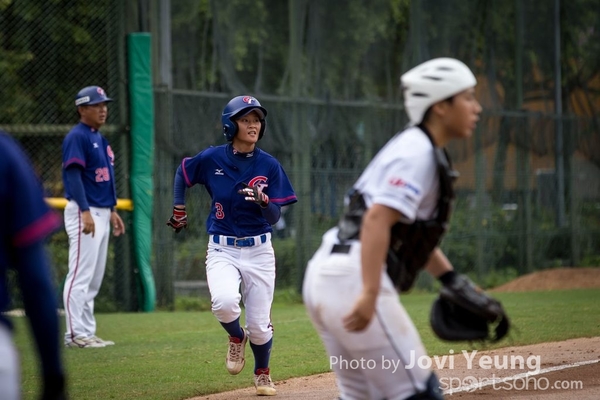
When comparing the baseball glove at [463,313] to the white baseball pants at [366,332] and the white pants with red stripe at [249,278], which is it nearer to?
the white baseball pants at [366,332]

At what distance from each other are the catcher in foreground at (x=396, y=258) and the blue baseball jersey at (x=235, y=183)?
311cm

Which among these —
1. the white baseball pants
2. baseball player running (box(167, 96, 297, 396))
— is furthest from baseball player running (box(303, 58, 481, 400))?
baseball player running (box(167, 96, 297, 396))

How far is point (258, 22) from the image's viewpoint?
629 inches

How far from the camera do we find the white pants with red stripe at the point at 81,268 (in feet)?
32.2

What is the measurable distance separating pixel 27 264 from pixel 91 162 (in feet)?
23.3

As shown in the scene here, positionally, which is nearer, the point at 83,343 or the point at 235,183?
the point at 235,183

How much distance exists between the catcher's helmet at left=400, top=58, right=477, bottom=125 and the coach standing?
608 cm

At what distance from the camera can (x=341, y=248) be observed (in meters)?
3.96

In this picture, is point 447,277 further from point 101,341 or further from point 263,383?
point 101,341

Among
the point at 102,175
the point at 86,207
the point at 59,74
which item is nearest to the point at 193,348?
the point at 86,207

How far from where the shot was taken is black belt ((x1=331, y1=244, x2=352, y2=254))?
12.9ft

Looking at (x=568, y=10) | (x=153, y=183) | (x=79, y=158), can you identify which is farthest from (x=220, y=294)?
(x=568, y=10)

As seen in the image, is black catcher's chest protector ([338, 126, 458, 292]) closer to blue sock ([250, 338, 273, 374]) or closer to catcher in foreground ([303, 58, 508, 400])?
catcher in foreground ([303, 58, 508, 400])

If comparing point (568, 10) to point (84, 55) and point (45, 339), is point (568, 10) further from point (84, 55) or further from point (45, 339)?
point (45, 339)
